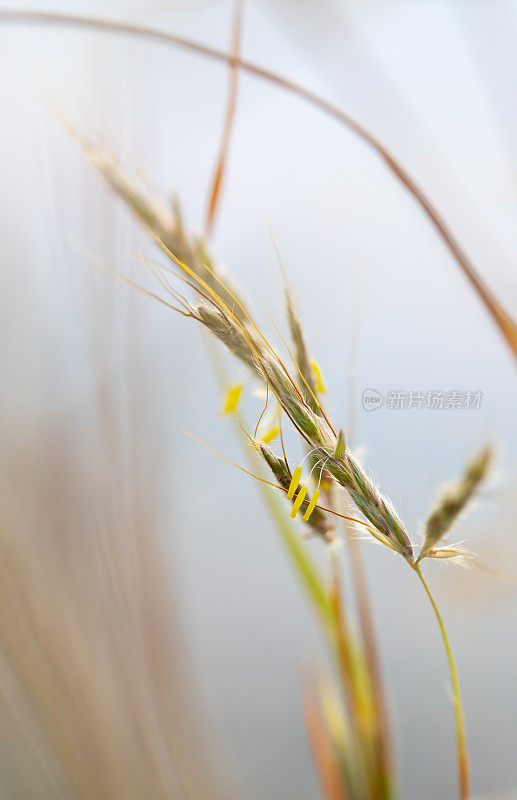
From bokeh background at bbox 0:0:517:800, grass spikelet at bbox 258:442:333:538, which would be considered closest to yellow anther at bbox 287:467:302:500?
grass spikelet at bbox 258:442:333:538

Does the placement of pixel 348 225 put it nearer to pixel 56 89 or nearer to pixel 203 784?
pixel 56 89

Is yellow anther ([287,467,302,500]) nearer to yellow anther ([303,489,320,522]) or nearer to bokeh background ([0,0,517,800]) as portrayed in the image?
yellow anther ([303,489,320,522])

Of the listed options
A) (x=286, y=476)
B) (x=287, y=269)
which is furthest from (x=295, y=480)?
(x=287, y=269)

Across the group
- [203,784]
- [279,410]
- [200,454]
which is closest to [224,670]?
[203,784]

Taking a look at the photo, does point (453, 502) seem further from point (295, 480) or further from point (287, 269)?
point (287, 269)

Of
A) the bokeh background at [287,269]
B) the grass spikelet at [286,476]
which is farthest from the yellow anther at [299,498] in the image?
the bokeh background at [287,269]

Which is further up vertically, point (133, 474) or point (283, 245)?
point (283, 245)

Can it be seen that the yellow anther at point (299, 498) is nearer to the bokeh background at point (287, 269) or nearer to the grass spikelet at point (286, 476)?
the grass spikelet at point (286, 476)
